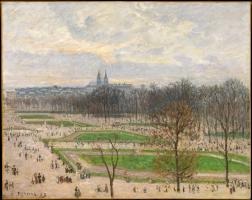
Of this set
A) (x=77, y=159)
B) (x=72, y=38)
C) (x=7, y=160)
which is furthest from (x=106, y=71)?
(x=7, y=160)

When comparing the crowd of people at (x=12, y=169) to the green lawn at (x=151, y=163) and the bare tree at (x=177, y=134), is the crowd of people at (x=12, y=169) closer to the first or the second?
the green lawn at (x=151, y=163)

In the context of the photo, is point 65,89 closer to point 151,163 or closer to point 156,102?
point 156,102

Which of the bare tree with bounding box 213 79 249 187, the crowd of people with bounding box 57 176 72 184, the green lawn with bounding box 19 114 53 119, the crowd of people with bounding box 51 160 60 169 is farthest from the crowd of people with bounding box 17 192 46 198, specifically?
the bare tree with bounding box 213 79 249 187

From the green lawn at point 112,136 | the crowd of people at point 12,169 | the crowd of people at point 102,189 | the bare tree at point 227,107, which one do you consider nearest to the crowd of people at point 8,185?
the crowd of people at point 12,169

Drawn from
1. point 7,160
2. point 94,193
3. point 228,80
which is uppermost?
point 228,80

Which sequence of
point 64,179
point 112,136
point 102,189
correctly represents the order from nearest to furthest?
point 102,189 < point 64,179 < point 112,136

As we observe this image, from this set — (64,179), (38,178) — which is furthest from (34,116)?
(64,179)

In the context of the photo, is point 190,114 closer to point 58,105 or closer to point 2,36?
point 58,105
